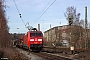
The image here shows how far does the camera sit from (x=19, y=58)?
64.8 ft

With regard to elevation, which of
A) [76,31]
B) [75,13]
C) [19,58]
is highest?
[75,13]

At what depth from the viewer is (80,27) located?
59.1 m

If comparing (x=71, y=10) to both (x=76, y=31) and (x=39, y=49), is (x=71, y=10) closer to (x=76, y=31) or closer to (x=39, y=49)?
(x=76, y=31)

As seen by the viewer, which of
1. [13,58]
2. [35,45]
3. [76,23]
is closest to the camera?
[13,58]

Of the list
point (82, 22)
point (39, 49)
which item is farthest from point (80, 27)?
point (39, 49)

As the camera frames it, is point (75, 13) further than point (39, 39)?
Yes

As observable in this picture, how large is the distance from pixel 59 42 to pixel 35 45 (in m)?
41.9

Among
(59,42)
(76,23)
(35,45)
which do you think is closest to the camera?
(35,45)

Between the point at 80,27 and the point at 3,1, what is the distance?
40957 millimetres

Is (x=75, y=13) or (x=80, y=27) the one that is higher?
(x=75, y=13)

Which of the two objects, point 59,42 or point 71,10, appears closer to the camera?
point 71,10

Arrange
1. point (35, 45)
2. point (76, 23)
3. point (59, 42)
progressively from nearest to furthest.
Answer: point (35, 45), point (76, 23), point (59, 42)

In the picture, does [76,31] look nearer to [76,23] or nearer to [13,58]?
[76,23]

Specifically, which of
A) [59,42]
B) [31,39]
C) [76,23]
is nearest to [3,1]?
[31,39]
